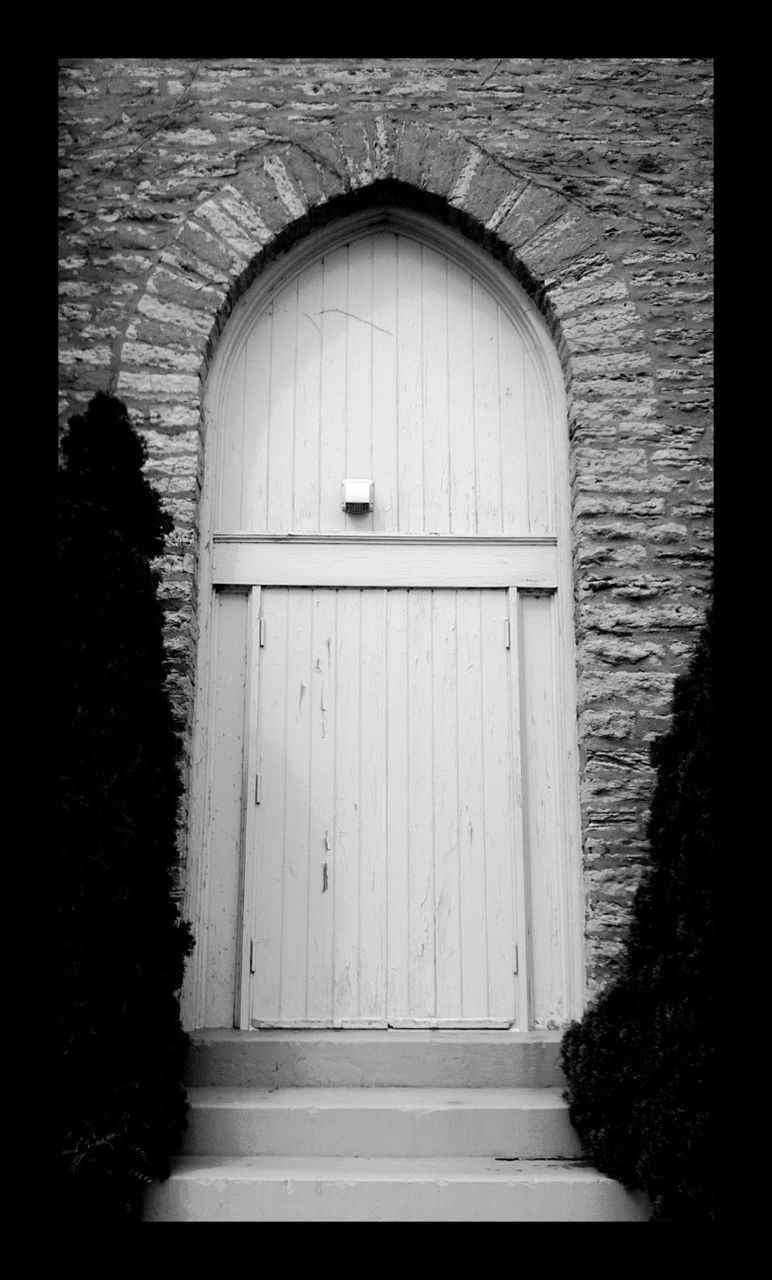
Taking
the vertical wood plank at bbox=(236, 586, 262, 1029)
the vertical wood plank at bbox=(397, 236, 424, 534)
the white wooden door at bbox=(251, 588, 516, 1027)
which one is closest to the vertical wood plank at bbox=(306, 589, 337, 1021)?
the white wooden door at bbox=(251, 588, 516, 1027)

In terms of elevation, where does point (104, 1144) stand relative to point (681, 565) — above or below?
below

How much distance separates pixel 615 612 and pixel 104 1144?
295 cm

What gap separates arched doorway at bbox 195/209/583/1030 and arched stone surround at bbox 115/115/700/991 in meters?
0.18

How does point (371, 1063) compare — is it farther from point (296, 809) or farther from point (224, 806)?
point (224, 806)

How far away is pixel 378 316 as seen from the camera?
5.55 meters

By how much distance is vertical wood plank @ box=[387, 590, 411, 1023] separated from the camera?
4.82 metres

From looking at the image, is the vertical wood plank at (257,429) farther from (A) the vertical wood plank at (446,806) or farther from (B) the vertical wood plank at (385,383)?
(A) the vertical wood plank at (446,806)

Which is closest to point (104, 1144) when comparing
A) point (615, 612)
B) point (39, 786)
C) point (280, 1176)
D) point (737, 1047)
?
point (280, 1176)

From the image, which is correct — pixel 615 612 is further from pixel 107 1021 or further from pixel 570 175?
pixel 107 1021

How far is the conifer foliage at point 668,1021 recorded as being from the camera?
3.53 m

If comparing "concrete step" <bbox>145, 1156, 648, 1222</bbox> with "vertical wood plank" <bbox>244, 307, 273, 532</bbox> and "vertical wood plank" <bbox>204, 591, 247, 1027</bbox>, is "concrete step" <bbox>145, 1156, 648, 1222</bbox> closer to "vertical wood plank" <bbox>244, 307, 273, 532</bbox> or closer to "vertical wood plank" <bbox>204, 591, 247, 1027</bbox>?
"vertical wood plank" <bbox>204, 591, 247, 1027</bbox>

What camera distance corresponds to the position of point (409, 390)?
5453mm

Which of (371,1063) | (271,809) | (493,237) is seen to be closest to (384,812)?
(271,809)

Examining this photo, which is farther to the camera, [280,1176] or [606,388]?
[606,388]
